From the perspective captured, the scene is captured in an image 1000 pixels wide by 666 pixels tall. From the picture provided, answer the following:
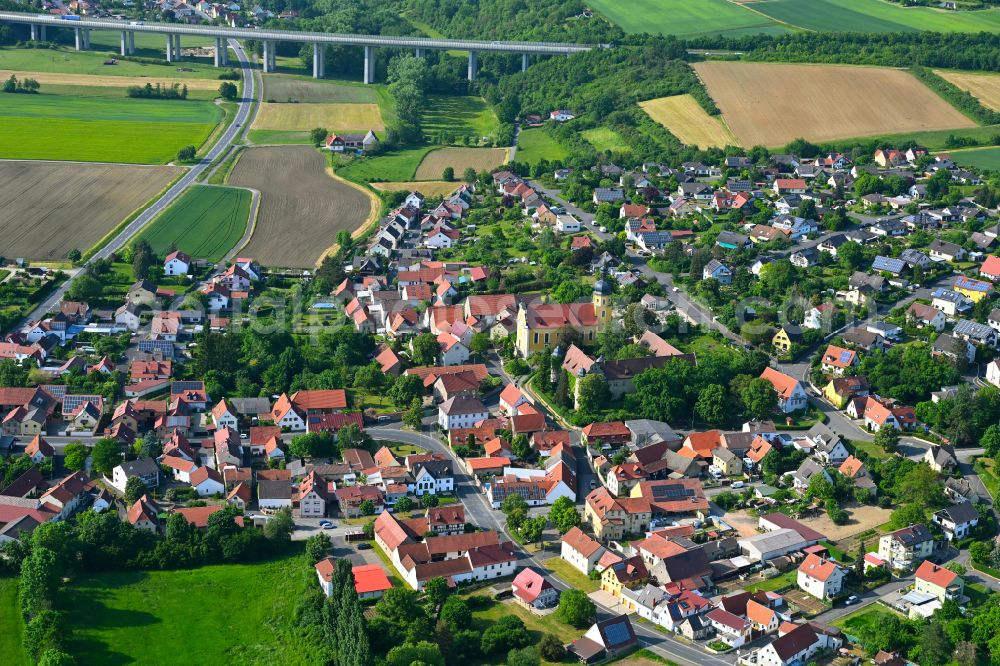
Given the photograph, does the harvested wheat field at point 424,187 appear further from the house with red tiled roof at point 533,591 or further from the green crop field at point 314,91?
the house with red tiled roof at point 533,591

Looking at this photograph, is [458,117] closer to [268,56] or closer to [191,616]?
[268,56]

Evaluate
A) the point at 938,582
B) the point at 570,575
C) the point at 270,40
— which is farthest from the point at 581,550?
the point at 270,40

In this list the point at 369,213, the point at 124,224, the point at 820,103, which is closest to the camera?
the point at 124,224

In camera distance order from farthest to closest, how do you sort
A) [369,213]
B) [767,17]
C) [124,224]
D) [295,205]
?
[767,17], [295,205], [369,213], [124,224]

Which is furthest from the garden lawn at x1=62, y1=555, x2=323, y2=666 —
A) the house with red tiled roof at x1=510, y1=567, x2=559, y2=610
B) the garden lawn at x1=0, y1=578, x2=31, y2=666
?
the house with red tiled roof at x1=510, y1=567, x2=559, y2=610

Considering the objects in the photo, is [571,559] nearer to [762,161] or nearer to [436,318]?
[436,318]

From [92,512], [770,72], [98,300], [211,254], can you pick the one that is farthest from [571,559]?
[770,72]

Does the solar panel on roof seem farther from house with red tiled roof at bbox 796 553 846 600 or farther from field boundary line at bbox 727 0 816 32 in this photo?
field boundary line at bbox 727 0 816 32

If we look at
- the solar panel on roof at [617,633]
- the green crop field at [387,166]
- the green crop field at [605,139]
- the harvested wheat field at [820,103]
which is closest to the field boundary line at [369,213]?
the green crop field at [387,166]
